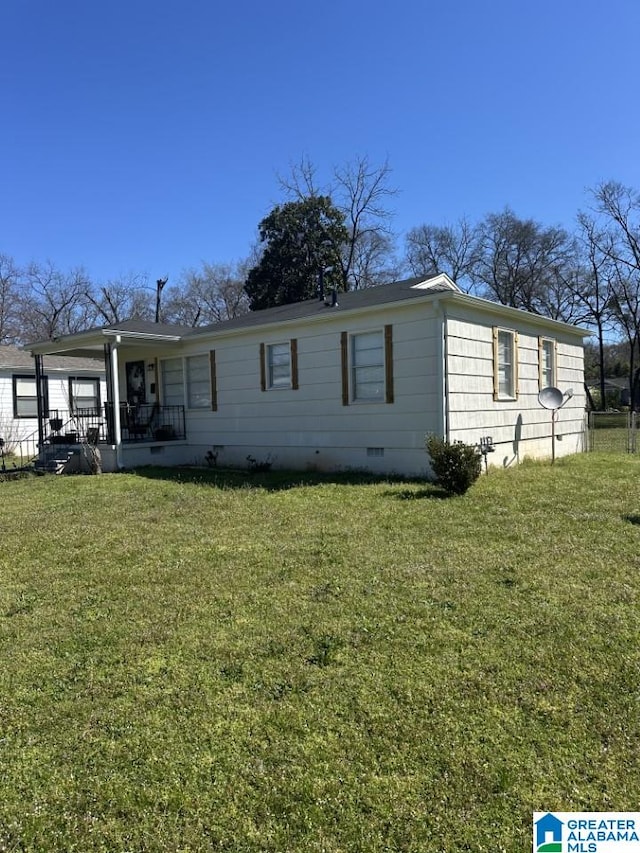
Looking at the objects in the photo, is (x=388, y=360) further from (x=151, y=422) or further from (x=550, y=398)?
(x=151, y=422)

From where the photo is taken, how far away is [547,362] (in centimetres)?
1335

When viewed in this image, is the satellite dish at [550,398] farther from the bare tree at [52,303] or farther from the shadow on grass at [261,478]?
the bare tree at [52,303]

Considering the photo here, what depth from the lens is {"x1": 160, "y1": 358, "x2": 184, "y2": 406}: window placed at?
46.5 feet

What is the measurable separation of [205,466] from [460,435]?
6023 millimetres

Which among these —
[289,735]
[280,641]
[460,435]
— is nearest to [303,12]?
[460,435]

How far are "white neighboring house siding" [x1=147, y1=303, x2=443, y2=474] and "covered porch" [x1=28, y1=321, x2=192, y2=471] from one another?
0.62 m

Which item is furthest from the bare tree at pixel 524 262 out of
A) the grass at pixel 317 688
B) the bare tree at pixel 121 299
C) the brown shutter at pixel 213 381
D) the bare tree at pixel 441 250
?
the grass at pixel 317 688

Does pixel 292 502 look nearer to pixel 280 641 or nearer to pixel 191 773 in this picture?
pixel 280 641

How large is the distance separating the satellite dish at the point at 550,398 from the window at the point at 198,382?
294 inches

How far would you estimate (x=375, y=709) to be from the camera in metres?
2.65

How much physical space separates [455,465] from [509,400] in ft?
13.9

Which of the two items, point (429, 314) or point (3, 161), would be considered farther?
point (3, 161)

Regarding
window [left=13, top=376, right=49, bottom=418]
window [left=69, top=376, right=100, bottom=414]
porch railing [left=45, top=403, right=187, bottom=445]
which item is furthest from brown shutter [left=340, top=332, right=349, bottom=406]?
window [left=69, top=376, right=100, bottom=414]

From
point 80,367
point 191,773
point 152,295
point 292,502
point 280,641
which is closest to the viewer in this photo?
point 191,773
